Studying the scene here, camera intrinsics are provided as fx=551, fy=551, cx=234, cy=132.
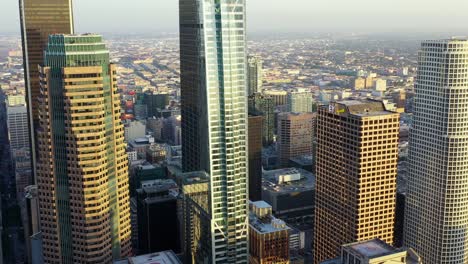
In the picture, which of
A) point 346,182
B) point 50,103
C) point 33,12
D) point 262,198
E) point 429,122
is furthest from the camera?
point 262,198

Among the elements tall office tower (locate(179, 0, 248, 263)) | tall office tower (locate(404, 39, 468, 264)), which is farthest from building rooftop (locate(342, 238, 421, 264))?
tall office tower (locate(404, 39, 468, 264))

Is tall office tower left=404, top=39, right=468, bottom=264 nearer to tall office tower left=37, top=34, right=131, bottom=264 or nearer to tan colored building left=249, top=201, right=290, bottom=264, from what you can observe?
tan colored building left=249, top=201, right=290, bottom=264

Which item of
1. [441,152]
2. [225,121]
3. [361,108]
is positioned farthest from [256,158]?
[225,121]

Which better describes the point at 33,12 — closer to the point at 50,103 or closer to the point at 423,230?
the point at 50,103

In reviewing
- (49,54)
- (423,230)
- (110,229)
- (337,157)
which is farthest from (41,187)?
(423,230)

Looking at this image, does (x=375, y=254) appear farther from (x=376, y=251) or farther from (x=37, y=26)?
(x=37, y=26)
